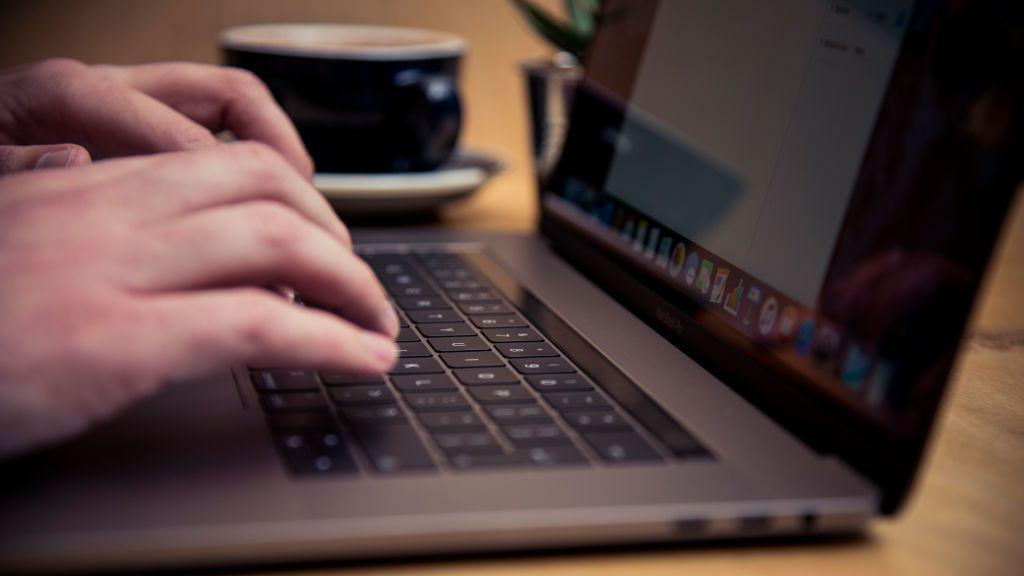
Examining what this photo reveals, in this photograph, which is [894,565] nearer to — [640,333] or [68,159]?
[640,333]

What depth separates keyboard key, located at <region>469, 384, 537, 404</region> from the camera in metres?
0.36

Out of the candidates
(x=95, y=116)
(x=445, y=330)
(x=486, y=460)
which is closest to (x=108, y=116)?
(x=95, y=116)

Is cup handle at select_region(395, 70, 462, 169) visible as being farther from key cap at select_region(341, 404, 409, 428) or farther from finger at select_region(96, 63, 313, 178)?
key cap at select_region(341, 404, 409, 428)

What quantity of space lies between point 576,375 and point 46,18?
2.50ft

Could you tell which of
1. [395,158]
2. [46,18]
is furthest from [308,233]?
[46,18]

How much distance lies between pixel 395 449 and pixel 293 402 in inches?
2.3

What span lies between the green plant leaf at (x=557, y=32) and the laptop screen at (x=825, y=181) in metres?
0.19

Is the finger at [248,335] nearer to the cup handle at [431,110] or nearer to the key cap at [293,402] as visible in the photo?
the key cap at [293,402]

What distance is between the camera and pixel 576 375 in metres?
0.40

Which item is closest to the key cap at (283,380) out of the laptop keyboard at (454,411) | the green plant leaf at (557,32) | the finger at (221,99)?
the laptop keyboard at (454,411)

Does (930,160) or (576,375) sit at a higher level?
(930,160)

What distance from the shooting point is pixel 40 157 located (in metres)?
0.41

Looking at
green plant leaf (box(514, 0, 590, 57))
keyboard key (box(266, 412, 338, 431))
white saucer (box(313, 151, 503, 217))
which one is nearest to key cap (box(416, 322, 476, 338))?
keyboard key (box(266, 412, 338, 431))

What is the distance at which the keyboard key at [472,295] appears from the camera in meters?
0.51
